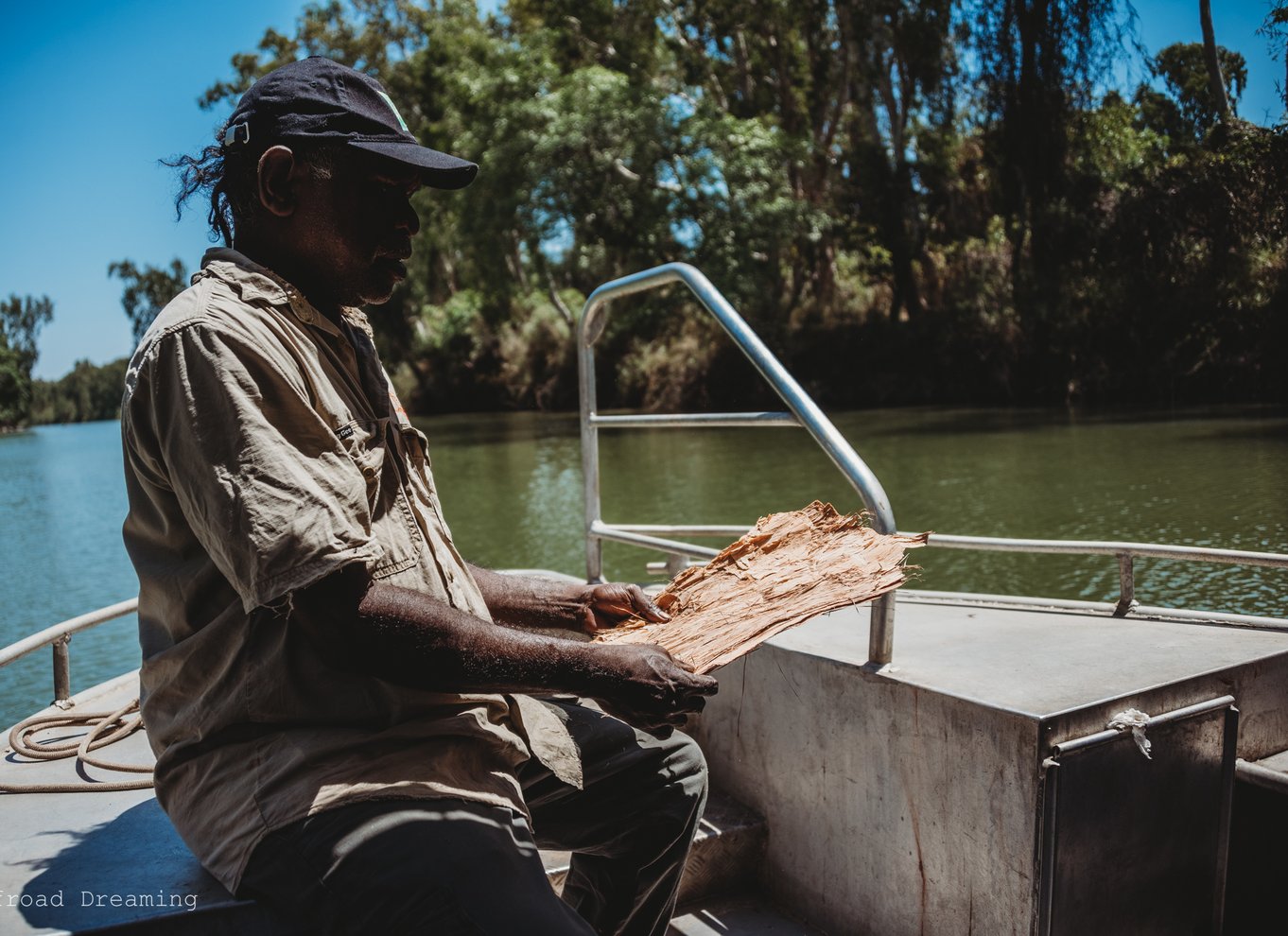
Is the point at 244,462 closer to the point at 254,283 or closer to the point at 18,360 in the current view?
the point at 254,283

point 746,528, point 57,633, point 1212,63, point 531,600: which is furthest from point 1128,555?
point 1212,63

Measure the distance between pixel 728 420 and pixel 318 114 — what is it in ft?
3.60

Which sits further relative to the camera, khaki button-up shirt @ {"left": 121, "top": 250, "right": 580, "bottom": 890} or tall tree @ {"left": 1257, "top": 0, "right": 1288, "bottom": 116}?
tall tree @ {"left": 1257, "top": 0, "right": 1288, "bottom": 116}

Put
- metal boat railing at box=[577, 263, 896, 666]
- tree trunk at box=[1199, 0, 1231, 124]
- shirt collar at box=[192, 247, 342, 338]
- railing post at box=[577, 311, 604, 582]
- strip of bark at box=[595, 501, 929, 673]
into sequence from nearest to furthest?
shirt collar at box=[192, 247, 342, 338], strip of bark at box=[595, 501, 929, 673], metal boat railing at box=[577, 263, 896, 666], railing post at box=[577, 311, 604, 582], tree trunk at box=[1199, 0, 1231, 124]

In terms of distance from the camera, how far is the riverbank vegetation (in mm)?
16188

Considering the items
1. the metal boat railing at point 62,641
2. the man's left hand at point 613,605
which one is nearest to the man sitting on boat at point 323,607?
the man's left hand at point 613,605

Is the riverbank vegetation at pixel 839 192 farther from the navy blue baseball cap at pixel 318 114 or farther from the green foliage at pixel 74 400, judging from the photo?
the green foliage at pixel 74 400

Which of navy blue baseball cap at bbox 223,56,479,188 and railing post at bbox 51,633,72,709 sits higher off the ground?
navy blue baseball cap at bbox 223,56,479,188

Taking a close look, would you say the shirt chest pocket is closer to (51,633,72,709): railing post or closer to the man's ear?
the man's ear

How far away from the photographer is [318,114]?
4.55 feet

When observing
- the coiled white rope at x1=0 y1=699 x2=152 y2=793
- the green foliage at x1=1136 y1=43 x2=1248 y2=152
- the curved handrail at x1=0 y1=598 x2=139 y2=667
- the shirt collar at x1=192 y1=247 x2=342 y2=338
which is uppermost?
the green foliage at x1=1136 y1=43 x2=1248 y2=152

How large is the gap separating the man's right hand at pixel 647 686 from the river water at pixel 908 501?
1776 mm

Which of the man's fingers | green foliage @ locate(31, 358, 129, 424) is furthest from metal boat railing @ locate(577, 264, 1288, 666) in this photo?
green foliage @ locate(31, 358, 129, 424)

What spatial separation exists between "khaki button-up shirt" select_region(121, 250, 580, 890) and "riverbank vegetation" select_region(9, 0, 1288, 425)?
485 inches
